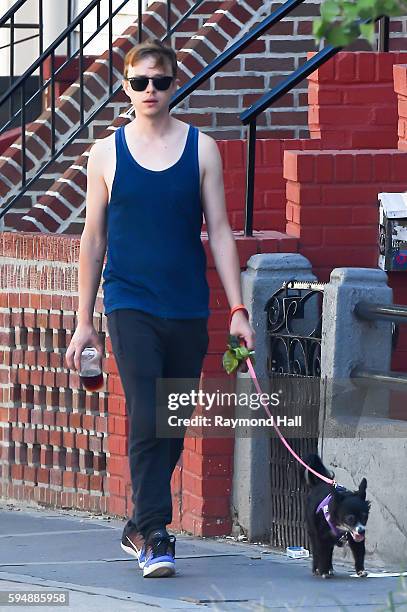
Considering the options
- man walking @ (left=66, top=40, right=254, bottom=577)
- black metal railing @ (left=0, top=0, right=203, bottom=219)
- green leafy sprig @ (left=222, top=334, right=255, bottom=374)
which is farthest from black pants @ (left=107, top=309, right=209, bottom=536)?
black metal railing @ (left=0, top=0, right=203, bottom=219)

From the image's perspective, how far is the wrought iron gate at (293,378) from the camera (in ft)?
21.5

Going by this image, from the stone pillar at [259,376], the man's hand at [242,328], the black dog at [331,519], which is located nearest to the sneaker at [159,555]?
the black dog at [331,519]

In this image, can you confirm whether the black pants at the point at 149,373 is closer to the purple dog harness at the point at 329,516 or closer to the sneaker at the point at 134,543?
the sneaker at the point at 134,543

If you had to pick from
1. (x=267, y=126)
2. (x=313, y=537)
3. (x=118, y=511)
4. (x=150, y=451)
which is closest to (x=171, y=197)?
(x=150, y=451)

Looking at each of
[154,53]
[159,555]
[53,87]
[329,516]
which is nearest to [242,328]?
[329,516]

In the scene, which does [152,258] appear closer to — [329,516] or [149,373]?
[149,373]

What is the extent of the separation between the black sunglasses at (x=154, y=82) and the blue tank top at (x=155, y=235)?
→ 0.75 feet

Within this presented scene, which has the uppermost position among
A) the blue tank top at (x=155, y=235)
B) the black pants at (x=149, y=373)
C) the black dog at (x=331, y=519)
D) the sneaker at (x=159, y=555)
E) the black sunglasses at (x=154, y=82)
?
the black sunglasses at (x=154, y=82)

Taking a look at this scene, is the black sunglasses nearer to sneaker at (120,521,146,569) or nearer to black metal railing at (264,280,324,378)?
black metal railing at (264,280,324,378)

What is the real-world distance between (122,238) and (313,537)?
1224mm

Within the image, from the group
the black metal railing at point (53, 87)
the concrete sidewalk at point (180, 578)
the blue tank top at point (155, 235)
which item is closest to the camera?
the concrete sidewalk at point (180, 578)

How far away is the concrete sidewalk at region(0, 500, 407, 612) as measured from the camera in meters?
5.37

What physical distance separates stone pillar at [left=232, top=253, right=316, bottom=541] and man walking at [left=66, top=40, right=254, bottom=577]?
87cm

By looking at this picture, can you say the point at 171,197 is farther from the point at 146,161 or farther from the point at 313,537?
the point at 313,537
